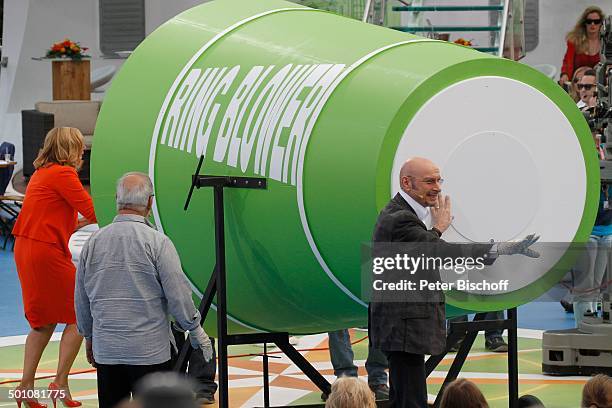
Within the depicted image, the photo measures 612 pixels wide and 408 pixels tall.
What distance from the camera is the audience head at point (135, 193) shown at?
15.7 feet

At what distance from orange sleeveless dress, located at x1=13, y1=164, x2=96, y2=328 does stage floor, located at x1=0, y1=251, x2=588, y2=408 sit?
55 cm

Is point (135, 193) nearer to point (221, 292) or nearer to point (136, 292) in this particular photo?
point (136, 292)

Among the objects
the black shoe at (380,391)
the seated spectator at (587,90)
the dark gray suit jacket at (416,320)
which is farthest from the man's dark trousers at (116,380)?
the seated spectator at (587,90)

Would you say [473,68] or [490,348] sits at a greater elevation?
[473,68]

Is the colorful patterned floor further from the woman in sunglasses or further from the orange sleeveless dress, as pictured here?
the woman in sunglasses

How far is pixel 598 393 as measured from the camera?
388 cm

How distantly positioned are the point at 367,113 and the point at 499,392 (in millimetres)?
2770

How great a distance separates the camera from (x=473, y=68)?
14.7 ft

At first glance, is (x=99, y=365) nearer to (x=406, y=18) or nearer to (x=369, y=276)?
(x=369, y=276)

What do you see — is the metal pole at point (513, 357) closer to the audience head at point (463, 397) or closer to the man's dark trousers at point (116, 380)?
the man's dark trousers at point (116, 380)

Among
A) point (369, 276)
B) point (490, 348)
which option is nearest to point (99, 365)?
point (369, 276)

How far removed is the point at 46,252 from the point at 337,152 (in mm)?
2430

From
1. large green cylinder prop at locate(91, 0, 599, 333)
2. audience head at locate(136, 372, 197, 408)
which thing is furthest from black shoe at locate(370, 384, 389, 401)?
audience head at locate(136, 372, 197, 408)

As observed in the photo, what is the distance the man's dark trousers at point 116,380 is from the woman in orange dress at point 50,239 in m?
1.59
